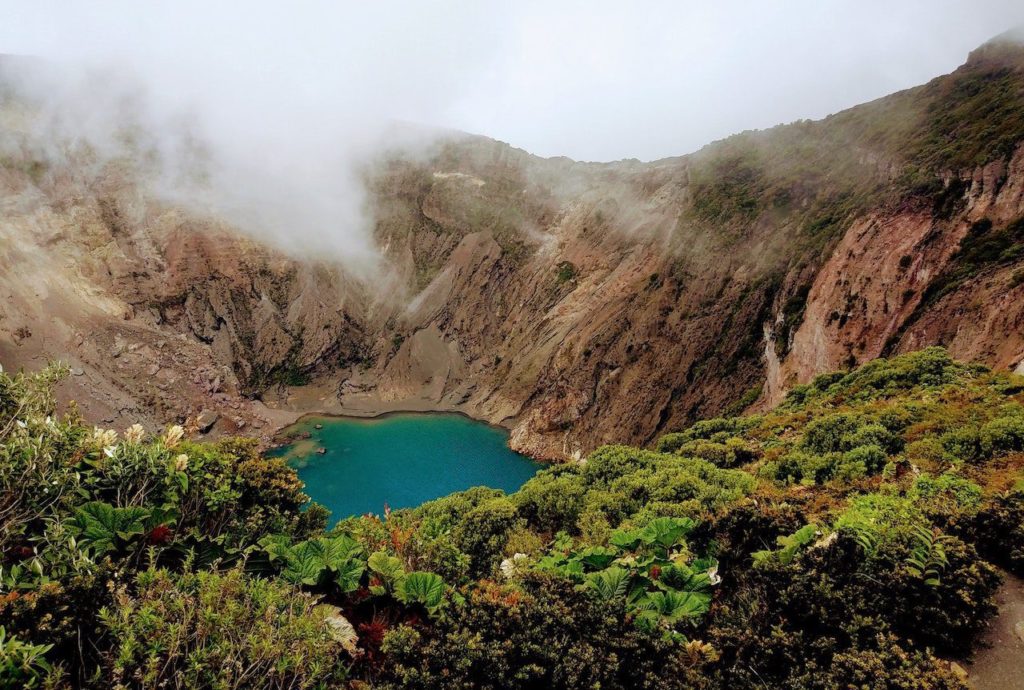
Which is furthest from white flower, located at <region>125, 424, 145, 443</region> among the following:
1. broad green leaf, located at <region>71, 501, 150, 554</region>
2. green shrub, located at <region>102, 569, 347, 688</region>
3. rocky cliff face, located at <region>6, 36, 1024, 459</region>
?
rocky cliff face, located at <region>6, 36, 1024, 459</region>

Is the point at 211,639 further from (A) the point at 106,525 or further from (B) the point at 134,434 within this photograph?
(B) the point at 134,434

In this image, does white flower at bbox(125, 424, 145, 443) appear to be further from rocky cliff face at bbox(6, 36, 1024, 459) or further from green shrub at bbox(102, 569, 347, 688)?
rocky cliff face at bbox(6, 36, 1024, 459)

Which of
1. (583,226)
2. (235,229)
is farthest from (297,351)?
(583,226)

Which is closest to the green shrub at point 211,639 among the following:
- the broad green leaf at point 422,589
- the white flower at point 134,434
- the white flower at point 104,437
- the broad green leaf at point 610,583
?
the broad green leaf at point 422,589

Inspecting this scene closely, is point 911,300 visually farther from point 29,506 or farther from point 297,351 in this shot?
point 297,351

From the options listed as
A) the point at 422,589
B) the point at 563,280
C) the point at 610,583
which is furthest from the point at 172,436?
the point at 563,280

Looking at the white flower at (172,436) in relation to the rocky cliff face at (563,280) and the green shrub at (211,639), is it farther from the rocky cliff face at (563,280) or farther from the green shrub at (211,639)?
the rocky cliff face at (563,280)
